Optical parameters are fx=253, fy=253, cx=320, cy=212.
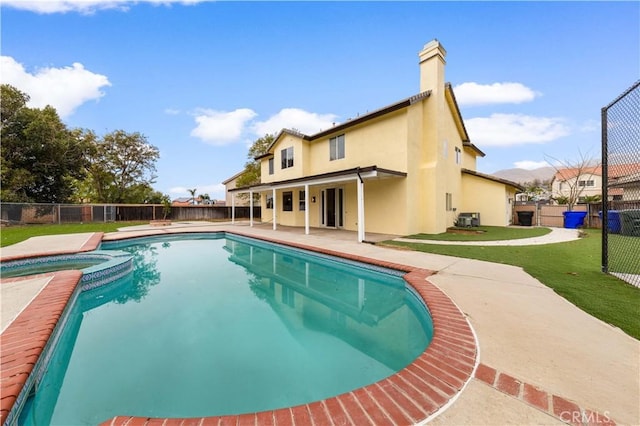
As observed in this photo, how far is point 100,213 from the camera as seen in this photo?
20.3 m

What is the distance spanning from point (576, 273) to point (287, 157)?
15.0 m

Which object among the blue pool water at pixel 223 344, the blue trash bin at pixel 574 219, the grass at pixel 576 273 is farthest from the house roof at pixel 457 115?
the blue pool water at pixel 223 344

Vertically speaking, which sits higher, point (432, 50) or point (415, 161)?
point (432, 50)

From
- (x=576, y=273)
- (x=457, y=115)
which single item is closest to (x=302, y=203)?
(x=457, y=115)

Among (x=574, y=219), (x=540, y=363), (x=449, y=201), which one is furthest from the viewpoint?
(x=574, y=219)

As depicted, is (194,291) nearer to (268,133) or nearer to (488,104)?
(268,133)

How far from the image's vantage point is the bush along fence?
16.8 m

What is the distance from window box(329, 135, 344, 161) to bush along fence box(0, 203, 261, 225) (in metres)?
15.2

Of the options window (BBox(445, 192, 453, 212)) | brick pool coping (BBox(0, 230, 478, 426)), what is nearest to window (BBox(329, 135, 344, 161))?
window (BBox(445, 192, 453, 212))

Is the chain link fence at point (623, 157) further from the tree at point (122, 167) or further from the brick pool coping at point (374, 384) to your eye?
the tree at point (122, 167)

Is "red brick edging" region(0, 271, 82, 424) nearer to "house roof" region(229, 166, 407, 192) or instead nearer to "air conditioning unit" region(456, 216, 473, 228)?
"house roof" region(229, 166, 407, 192)

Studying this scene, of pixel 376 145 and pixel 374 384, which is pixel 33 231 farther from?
pixel 374 384

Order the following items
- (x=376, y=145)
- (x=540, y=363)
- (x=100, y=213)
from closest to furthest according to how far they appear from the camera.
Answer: (x=540, y=363), (x=376, y=145), (x=100, y=213)

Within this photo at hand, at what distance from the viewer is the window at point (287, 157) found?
16.8 meters
